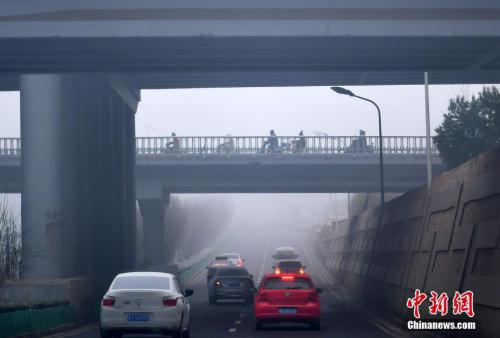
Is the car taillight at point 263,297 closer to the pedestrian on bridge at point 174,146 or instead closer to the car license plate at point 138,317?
the car license plate at point 138,317

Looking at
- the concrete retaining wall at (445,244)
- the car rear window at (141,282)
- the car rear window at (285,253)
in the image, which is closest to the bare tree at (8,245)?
the concrete retaining wall at (445,244)

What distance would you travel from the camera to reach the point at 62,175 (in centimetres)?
3528

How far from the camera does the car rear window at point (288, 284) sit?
94.5 ft

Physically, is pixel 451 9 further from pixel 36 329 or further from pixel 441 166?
pixel 441 166

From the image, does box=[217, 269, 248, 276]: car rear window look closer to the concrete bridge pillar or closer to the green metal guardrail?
the concrete bridge pillar

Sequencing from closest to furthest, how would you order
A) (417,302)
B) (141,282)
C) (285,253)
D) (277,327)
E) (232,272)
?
(141,282), (417,302), (277,327), (232,272), (285,253)

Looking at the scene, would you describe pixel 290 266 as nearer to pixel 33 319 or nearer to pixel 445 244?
pixel 445 244

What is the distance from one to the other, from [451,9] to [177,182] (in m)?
43.4

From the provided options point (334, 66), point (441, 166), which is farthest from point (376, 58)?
point (441, 166)

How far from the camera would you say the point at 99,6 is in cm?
2525

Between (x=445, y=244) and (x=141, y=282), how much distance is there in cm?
1009

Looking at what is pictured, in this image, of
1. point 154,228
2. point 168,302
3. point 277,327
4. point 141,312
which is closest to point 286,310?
point 277,327

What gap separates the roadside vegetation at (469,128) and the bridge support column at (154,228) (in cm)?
2014

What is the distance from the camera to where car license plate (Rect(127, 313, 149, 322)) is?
21922mm
